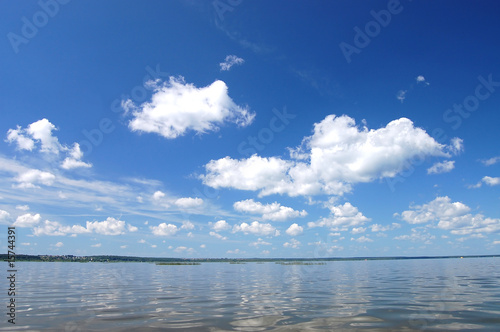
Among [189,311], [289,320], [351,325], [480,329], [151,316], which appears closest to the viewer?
[480,329]

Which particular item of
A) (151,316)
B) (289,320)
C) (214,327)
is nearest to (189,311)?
(151,316)

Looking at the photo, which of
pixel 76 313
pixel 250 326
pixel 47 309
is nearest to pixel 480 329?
pixel 250 326

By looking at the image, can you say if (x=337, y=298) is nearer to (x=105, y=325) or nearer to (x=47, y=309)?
(x=105, y=325)

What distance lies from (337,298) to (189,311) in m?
17.2

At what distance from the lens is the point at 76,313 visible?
26.0m

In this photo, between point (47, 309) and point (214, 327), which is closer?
point (214, 327)

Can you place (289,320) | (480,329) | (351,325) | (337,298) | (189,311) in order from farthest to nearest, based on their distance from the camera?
(337,298) → (189,311) → (289,320) → (351,325) → (480,329)

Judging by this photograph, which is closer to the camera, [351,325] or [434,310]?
[351,325]

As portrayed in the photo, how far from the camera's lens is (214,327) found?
20969 millimetres

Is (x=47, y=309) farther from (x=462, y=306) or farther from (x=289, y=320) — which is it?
(x=462, y=306)

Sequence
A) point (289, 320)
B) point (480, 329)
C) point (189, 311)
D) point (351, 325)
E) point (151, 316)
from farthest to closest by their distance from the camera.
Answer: point (189, 311), point (151, 316), point (289, 320), point (351, 325), point (480, 329)

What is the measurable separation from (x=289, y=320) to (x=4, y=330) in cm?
1963

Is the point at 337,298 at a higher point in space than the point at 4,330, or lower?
lower

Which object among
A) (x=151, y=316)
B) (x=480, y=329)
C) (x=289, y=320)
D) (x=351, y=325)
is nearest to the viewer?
(x=480, y=329)
